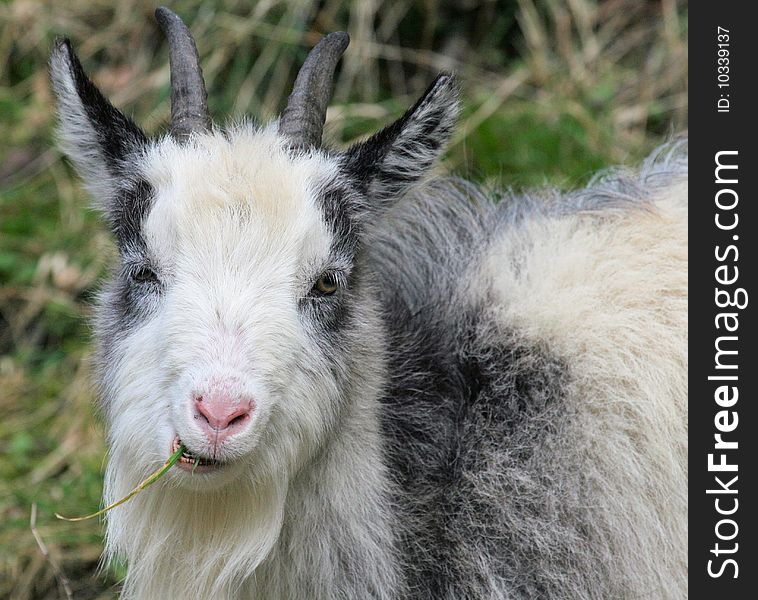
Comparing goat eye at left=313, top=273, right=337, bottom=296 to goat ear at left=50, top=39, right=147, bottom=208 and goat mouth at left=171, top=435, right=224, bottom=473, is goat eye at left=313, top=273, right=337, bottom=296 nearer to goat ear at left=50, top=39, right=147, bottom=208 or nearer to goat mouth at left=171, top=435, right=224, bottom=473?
goat mouth at left=171, top=435, right=224, bottom=473

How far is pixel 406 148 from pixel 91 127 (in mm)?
1155

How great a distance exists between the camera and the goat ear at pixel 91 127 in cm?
404

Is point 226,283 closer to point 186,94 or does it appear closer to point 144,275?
point 144,275

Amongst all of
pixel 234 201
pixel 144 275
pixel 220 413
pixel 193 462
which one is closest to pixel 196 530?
pixel 193 462

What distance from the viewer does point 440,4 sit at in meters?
8.78

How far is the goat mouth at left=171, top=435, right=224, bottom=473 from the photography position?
3.48 m

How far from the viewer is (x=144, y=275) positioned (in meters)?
3.86

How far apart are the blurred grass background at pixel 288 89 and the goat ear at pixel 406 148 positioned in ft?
7.79

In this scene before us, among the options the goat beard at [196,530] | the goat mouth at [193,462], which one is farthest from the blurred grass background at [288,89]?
the goat mouth at [193,462]

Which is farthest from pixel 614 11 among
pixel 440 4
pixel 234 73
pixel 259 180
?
pixel 259 180

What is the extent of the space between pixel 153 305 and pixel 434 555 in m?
1.43

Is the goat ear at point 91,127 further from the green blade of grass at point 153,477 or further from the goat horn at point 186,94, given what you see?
the green blade of grass at point 153,477

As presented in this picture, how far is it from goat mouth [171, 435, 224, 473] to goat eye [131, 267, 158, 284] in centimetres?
61
